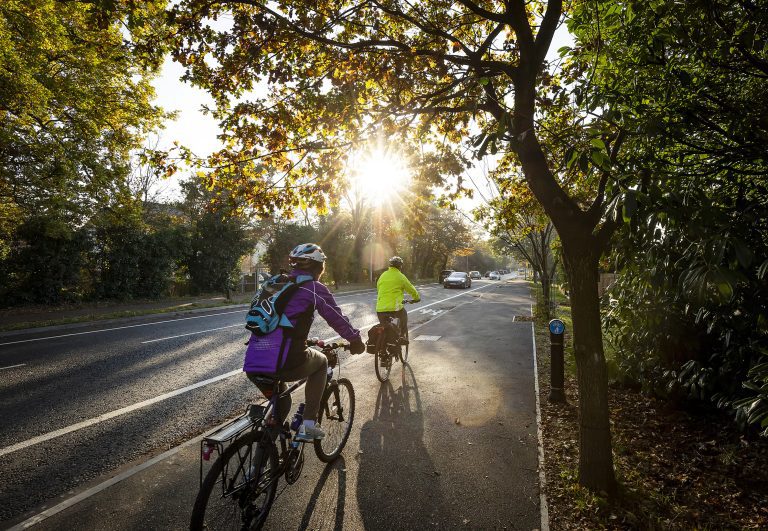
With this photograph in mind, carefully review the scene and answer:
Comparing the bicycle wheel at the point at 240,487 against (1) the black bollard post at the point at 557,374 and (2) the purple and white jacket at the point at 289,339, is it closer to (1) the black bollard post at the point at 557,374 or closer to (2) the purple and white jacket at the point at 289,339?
(2) the purple and white jacket at the point at 289,339

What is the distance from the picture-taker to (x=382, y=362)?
686 cm

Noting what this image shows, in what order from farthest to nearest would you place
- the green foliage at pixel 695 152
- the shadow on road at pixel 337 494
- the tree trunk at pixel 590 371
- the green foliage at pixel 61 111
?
1. the green foliage at pixel 61 111
2. the tree trunk at pixel 590 371
3. the shadow on road at pixel 337 494
4. the green foliage at pixel 695 152

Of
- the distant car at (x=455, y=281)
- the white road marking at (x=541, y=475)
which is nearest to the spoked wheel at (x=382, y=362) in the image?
the white road marking at (x=541, y=475)

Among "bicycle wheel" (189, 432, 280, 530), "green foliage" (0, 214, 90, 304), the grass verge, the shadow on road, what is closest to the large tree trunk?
the grass verge

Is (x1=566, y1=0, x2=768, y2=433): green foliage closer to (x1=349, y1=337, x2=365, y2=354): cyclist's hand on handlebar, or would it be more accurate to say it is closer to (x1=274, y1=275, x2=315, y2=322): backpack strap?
(x1=274, y1=275, x2=315, y2=322): backpack strap

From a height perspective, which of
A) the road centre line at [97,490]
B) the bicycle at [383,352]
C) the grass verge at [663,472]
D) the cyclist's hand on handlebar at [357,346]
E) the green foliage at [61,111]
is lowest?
the grass verge at [663,472]

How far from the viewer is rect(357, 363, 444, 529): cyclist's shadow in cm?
327

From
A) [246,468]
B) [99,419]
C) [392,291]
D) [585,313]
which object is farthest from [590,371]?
[99,419]

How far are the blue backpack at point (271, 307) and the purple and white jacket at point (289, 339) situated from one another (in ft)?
0.12

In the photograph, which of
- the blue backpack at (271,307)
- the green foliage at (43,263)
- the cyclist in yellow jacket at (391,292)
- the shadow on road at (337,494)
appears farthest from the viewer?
the green foliage at (43,263)

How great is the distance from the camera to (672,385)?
4.88 m

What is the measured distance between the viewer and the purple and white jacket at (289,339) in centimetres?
306

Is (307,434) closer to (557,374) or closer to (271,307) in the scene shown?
(271,307)

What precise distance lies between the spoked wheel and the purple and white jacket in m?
3.62
